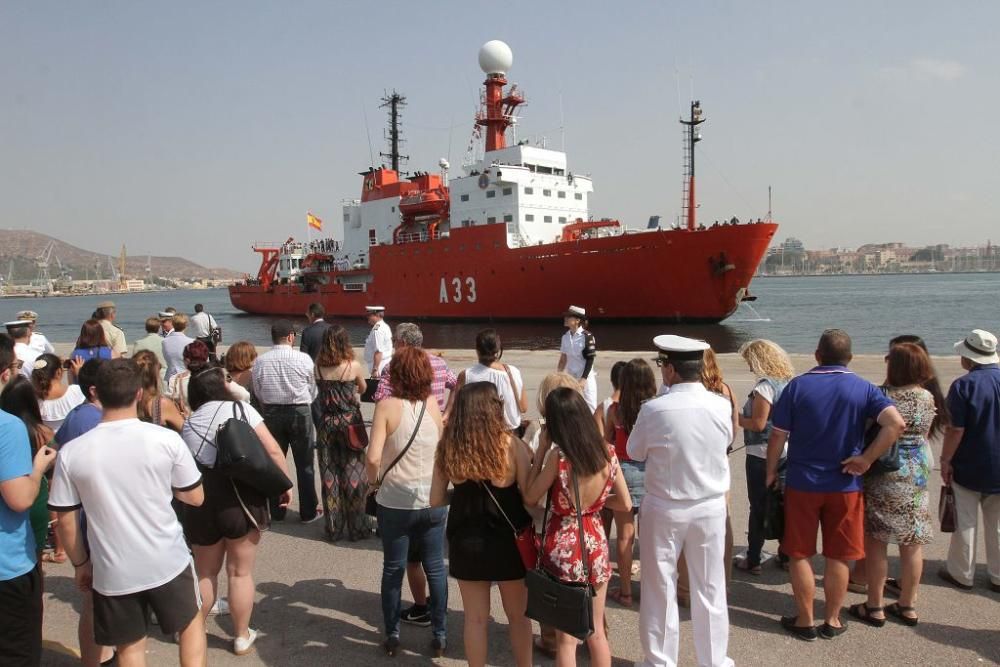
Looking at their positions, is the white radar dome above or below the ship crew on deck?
above

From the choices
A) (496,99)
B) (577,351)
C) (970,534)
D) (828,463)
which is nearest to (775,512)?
(828,463)

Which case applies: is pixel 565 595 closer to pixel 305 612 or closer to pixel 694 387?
pixel 694 387

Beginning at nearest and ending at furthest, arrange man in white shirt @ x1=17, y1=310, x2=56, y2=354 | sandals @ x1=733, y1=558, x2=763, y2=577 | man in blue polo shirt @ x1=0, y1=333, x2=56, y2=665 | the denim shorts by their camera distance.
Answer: man in blue polo shirt @ x1=0, y1=333, x2=56, y2=665 → the denim shorts → sandals @ x1=733, y1=558, x2=763, y2=577 → man in white shirt @ x1=17, y1=310, x2=56, y2=354

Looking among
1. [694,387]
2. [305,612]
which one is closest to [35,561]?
[305,612]

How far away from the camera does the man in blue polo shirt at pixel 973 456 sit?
11.8 feet

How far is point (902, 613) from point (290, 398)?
13.9 feet

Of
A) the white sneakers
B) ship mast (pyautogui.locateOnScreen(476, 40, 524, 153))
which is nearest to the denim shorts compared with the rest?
the white sneakers

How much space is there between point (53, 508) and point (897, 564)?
4.71 meters

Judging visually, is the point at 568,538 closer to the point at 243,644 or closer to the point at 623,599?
the point at 623,599

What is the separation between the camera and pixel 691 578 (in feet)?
9.48

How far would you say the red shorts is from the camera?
318cm

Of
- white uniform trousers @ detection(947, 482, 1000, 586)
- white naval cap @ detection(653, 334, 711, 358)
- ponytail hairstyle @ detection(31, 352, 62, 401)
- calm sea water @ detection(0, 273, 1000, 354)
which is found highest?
white naval cap @ detection(653, 334, 711, 358)

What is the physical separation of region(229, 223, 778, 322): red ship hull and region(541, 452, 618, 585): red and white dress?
23.8m

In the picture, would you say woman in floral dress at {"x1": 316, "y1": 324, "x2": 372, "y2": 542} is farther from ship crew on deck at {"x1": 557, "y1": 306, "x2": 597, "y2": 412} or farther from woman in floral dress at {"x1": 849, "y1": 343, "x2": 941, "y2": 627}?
woman in floral dress at {"x1": 849, "y1": 343, "x2": 941, "y2": 627}
